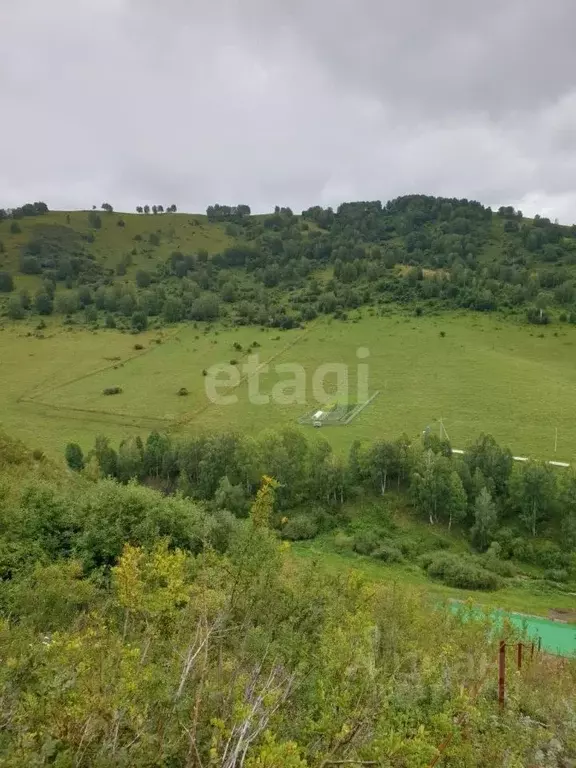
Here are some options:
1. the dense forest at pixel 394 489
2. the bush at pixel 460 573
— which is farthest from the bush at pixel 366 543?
the bush at pixel 460 573

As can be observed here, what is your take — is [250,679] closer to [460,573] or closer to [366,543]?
[460,573]

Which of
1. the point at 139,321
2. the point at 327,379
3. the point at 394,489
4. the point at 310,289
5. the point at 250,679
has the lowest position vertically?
the point at 394,489

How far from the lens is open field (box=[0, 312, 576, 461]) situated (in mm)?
77625

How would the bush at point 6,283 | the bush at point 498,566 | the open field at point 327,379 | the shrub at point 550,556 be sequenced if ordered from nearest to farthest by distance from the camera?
1. the bush at point 498,566
2. the shrub at point 550,556
3. the open field at point 327,379
4. the bush at point 6,283

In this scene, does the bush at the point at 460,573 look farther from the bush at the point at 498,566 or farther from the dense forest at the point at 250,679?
the dense forest at the point at 250,679

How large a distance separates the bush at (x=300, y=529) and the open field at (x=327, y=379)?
618 inches

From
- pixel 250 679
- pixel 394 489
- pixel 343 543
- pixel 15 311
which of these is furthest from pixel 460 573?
pixel 15 311

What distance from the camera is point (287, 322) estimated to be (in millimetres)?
134250

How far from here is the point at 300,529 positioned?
185 ft

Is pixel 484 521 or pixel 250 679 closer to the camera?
pixel 250 679

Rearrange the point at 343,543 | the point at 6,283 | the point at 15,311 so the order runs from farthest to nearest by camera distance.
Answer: the point at 6,283 → the point at 15,311 → the point at 343,543

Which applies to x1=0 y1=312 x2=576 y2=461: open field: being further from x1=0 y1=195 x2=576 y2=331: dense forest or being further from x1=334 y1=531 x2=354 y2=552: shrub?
x1=334 y1=531 x2=354 y2=552: shrub

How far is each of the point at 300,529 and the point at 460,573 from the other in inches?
700

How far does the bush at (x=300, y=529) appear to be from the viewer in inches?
2205
